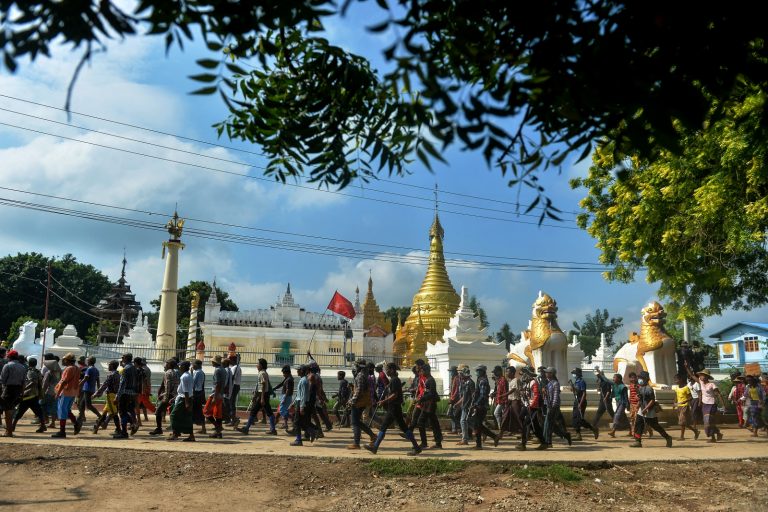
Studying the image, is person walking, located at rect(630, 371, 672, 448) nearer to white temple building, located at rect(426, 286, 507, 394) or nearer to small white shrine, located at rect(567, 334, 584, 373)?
white temple building, located at rect(426, 286, 507, 394)

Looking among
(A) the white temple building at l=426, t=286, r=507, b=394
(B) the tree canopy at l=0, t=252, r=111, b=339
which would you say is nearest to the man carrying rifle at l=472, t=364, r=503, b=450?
(A) the white temple building at l=426, t=286, r=507, b=394

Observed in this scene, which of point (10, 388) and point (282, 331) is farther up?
point (282, 331)

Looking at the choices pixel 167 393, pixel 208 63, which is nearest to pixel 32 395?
pixel 167 393

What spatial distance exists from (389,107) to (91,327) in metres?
57.3

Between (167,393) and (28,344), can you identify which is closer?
(167,393)

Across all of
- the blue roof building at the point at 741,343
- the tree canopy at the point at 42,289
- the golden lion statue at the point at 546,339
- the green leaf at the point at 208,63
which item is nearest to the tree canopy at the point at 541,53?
the green leaf at the point at 208,63

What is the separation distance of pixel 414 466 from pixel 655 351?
11601 mm

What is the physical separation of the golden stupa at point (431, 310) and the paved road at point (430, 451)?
774 inches

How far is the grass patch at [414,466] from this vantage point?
29.6 feet

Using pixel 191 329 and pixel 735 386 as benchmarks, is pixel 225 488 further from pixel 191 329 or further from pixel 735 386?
pixel 191 329

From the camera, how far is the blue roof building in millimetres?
37750

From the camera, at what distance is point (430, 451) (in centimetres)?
1116

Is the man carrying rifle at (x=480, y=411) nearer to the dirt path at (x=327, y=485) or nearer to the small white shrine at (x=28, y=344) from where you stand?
the dirt path at (x=327, y=485)

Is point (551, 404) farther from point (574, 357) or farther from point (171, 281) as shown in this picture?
point (171, 281)
